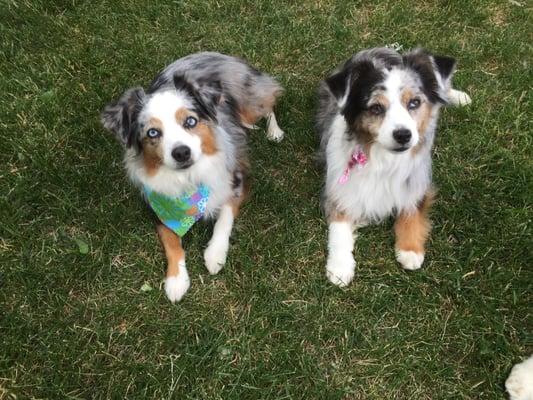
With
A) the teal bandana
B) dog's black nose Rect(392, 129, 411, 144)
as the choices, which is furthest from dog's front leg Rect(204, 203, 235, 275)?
dog's black nose Rect(392, 129, 411, 144)

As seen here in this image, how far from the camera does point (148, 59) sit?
17.9ft

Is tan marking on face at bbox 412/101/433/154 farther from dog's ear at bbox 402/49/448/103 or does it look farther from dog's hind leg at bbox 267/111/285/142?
dog's hind leg at bbox 267/111/285/142

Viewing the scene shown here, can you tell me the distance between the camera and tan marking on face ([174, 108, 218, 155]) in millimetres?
3521

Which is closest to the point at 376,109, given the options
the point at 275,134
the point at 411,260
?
the point at 411,260

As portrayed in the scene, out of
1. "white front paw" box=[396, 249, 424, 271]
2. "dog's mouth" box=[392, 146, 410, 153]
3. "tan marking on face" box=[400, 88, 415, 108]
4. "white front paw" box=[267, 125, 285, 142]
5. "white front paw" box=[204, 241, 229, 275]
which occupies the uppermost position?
"tan marking on face" box=[400, 88, 415, 108]

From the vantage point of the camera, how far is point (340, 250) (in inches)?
155

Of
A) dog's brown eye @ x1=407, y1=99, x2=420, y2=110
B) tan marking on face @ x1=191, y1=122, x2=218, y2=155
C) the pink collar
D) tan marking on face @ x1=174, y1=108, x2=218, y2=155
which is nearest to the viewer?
dog's brown eye @ x1=407, y1=99, x2=420, y2=110

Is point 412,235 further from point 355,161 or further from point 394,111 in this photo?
point 394,111

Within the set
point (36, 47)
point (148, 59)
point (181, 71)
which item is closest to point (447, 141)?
point (181, 71)

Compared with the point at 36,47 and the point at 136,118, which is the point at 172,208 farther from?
the point at 36,47

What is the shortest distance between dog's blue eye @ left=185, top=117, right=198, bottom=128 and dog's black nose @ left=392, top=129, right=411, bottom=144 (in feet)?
4.48

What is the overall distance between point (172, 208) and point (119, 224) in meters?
0.62

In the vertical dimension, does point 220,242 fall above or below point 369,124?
below

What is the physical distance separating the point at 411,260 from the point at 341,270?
530 mm
